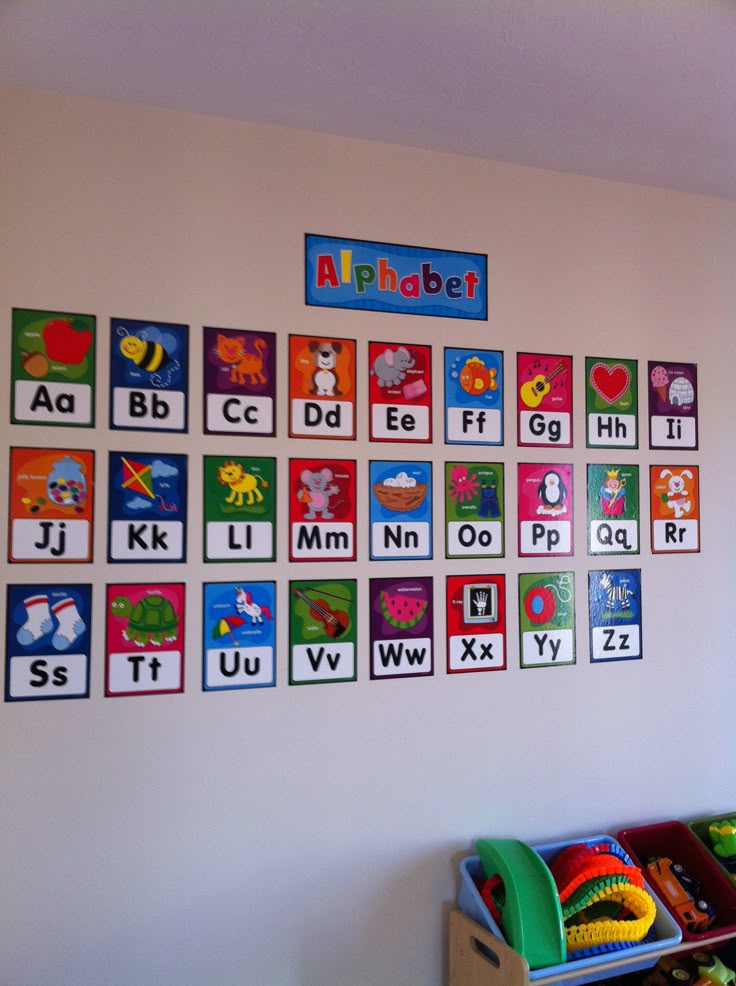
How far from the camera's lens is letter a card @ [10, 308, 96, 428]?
178cm

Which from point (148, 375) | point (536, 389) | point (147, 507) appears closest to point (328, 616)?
point (147, 507)

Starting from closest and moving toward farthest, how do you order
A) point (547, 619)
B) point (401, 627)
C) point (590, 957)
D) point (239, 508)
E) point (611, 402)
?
point (590, 957) → point (239, 508) → point (401, 627) → point (547, 619) → point (611, 402)

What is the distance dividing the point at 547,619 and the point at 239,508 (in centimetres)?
92

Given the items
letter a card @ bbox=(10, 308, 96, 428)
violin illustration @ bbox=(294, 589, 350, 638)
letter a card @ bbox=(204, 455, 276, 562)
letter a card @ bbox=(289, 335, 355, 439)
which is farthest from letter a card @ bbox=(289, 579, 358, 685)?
letter a card @ bbox=(10, 308, 96, 428)

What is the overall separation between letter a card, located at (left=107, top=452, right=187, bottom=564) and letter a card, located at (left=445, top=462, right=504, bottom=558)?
0.71m

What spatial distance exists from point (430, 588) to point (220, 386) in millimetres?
759

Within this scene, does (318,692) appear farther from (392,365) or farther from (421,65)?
A: (421,65)

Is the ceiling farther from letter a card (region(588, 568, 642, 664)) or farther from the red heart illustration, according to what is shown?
letter a card (region(588, 568, 642, 664))

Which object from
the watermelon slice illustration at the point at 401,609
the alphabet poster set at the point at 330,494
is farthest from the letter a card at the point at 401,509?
the watermelon slice illustration at the point at 401,609

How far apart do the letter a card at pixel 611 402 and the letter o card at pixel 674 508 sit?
15cm

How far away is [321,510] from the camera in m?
2.00

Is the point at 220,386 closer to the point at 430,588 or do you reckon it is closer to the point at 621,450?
the point at 430,588

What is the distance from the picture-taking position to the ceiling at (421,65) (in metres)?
1.53

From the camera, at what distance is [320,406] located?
6.61 ft
